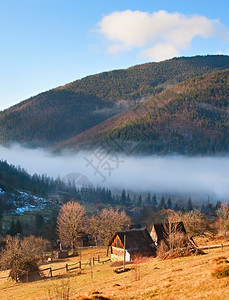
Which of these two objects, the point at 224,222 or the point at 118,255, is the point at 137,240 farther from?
the point at 224,222

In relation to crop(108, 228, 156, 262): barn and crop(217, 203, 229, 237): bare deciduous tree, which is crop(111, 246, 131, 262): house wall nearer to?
crop(108, 228, 156, 262): barn

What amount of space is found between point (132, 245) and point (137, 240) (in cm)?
181

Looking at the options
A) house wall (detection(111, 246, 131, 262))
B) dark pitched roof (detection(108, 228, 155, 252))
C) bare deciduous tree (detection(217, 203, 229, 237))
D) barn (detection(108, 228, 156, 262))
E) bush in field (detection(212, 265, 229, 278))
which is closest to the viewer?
bush in field (detection(212, 265, 229, 278))

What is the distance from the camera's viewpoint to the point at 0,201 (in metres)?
159

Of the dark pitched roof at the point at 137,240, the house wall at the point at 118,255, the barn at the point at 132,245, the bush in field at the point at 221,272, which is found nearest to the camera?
the bush in field at the point at 221,272

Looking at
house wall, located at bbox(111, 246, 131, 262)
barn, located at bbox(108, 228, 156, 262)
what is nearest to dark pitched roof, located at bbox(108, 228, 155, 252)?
barn, located at bbox(108, 228, 156, 262)

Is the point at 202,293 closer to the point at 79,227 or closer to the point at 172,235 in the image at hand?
the point at 172,235

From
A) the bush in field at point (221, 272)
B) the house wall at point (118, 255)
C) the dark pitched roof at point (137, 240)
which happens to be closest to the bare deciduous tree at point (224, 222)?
the dark pitched roof at point (137, 240)

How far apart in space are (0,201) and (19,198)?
1772 centimetres

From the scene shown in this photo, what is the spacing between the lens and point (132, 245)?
58531 millimetres

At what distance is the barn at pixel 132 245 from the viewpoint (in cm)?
5759

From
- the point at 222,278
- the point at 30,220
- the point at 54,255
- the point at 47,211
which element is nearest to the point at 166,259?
the point at 222,278

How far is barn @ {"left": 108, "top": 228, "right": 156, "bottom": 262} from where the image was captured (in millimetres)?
57594

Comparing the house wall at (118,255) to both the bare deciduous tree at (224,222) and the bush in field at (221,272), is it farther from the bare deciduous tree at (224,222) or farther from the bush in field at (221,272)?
the bush in field at (221,272)
